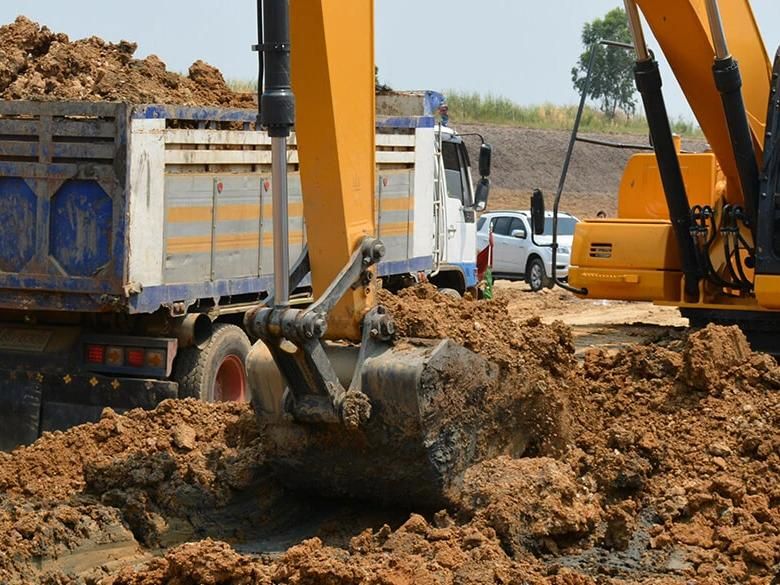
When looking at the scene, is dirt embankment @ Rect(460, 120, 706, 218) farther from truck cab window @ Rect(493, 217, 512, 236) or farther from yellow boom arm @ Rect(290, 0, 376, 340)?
yellow boom arm @ Rect(290, 0, 376, 340)

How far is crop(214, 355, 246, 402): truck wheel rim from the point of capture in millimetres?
10234

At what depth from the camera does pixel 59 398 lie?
9789mm

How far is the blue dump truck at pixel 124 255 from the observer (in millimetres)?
9227

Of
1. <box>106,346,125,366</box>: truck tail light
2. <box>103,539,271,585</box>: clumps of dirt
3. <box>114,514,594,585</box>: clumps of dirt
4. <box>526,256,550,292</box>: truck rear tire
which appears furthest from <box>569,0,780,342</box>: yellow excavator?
<box>526,256,550,292</box>: truck rear tire

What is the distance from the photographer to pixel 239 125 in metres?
10.4

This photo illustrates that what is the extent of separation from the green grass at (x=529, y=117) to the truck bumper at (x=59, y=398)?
160 ft

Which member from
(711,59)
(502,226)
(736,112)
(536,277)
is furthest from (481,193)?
(502,226)

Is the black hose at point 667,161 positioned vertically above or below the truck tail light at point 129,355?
above

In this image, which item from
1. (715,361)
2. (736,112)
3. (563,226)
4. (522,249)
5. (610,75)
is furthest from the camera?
(610,75)

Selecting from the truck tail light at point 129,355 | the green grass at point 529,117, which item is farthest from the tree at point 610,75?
the truck tail light at point 129,355

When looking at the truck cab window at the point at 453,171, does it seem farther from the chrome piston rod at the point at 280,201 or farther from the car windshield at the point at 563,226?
the car windshield at the point at 563,226

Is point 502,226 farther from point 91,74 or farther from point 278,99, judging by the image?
point 278,99

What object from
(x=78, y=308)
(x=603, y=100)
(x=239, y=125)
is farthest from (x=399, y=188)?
(x=603, y=100)

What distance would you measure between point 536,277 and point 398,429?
2004 centimetres
